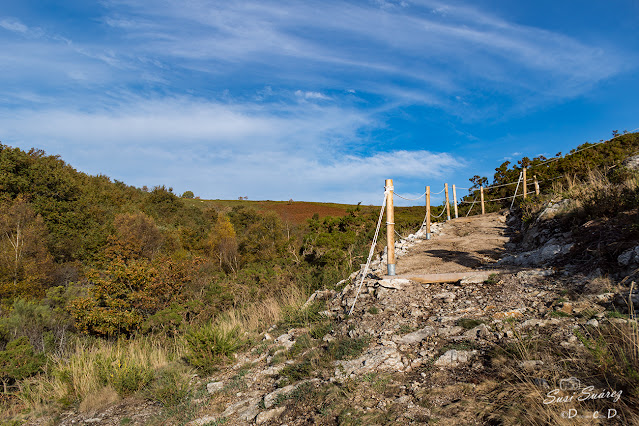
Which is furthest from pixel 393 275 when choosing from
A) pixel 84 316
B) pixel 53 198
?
pixel 53 198

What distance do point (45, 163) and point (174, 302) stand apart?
22.4m

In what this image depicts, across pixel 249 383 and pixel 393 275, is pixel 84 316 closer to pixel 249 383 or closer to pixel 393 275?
pixel 249 383

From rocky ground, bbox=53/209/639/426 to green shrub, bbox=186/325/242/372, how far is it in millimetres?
226

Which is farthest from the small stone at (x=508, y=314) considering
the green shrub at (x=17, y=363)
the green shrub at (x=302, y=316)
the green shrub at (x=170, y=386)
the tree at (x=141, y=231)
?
the tree at (x=141, y=231)

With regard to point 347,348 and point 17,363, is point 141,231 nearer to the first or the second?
point 17,363

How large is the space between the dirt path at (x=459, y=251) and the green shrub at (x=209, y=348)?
3438 millimetres

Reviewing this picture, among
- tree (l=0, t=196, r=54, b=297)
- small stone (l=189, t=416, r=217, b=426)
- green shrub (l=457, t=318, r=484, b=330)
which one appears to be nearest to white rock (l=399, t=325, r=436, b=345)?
green shrub (l=457, t=318, r=484, b=330)

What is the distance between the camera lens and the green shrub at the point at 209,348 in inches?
201

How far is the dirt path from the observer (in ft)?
23.5

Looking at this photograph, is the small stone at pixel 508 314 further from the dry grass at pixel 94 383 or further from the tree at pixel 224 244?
the tree at pixel 224 244

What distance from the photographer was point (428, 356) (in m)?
3.64

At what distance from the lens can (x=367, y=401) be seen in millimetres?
3086

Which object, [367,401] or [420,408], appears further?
[367,401]

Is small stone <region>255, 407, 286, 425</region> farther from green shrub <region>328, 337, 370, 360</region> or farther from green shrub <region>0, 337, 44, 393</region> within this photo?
green shrub <region>0, 337, 44, 393</region>
